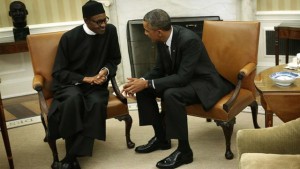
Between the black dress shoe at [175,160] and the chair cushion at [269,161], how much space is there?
106 cm

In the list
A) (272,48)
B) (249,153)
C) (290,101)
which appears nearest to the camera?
(249,153)

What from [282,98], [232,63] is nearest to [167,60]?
[232,63]

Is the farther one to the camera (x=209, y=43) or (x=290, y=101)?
(x=209, y=43)

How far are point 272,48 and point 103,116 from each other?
246cm

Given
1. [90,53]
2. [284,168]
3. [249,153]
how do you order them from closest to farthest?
[284,168] → [249,153] → [90,53]

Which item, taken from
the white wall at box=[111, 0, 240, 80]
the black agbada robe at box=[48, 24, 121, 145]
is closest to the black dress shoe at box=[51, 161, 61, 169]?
the black agbada robe at box=[48, 24, 121, 145]

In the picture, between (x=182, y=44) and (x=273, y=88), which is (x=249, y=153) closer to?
(x=273, y=88)

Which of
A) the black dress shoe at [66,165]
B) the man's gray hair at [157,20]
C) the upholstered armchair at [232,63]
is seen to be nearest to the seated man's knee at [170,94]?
the upholstered armchair at [232,63]

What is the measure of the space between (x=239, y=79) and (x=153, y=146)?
2.80ft

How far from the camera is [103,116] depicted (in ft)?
10.7

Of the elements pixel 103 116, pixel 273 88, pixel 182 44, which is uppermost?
pixel 182 44

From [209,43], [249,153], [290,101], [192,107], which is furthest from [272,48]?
[249,153]

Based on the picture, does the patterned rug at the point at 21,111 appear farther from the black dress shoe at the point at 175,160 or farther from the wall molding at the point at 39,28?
the black dress shoe at the point at 175,160

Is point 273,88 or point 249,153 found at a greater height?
point 273,88
